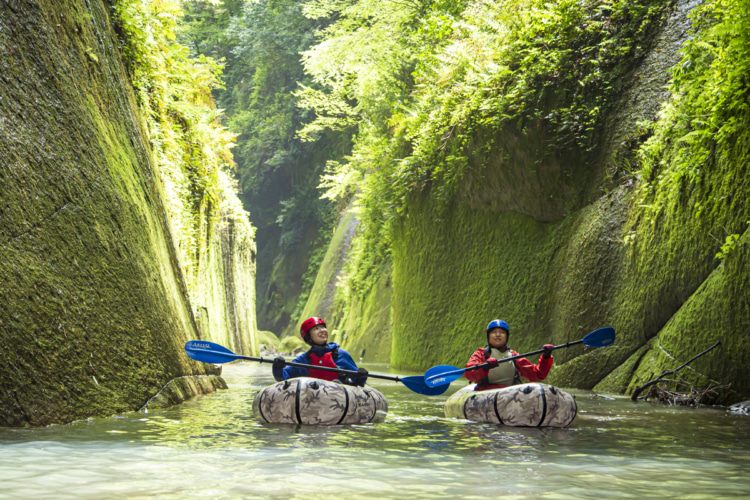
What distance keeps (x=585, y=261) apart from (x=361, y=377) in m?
5.59

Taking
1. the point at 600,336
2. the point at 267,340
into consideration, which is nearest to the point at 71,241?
the point at 600,336

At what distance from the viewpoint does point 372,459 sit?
4594 millimetres

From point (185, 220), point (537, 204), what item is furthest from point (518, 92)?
point (185, 220)

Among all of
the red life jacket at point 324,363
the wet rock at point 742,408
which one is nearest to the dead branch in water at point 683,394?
the wet rock at point 742,408

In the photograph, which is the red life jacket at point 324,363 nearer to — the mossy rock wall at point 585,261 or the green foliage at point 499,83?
the mossy rock wall at point 585,261

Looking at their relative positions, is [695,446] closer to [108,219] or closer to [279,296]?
[108,219]

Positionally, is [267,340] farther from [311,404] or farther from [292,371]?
[311,404]

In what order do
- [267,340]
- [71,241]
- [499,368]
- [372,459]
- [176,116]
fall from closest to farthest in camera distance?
[372,459]
[71,241]
[499,368]
[176,116]
[267,340]

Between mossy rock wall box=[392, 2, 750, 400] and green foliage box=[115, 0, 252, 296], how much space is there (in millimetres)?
5308

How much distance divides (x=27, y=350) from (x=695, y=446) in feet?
17.9

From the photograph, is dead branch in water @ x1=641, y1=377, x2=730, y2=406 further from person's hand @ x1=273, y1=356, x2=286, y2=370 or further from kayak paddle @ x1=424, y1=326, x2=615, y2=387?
person's hand @ x1=273, y1=356, x2=286, y2=370

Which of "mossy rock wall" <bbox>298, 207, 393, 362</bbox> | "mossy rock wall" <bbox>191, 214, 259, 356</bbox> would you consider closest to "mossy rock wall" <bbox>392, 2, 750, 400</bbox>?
"mossy rock wall" <bbox>298, 207, 393, 362</bbox>

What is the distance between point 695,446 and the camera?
5176mm

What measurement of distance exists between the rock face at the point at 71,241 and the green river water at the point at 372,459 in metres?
0.41
